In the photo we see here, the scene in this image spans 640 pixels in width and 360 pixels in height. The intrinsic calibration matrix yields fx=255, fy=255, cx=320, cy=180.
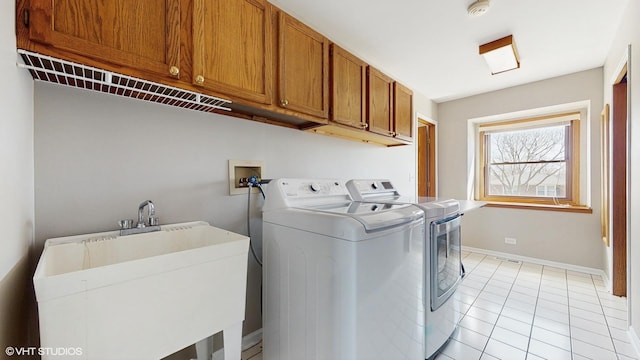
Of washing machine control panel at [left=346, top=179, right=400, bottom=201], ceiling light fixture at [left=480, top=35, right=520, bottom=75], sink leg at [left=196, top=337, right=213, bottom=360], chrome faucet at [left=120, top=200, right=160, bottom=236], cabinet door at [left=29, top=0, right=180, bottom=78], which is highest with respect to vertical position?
ceiling light fixture at [left=480, top=35, right=520, bottom=75]

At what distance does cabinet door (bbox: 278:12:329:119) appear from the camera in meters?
1.52

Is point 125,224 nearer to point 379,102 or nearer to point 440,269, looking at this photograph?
point 440,269

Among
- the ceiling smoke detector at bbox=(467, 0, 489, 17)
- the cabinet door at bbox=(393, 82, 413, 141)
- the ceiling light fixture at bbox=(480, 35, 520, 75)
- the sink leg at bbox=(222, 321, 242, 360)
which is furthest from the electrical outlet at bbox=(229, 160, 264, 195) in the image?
the ceiling light fixture at bbox=(480, 35, 520, 75)

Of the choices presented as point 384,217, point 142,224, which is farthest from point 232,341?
point 384,217

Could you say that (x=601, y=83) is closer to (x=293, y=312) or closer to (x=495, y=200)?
(x=495, y=200)

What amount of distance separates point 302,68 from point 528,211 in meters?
3.53

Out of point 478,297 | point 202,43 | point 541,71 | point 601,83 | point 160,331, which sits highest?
point 541,71

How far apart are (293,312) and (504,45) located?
2.64 m

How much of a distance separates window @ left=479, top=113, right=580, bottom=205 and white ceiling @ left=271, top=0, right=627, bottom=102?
822 millimetres

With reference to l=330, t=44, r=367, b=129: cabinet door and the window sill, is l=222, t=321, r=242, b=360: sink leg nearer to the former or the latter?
l=330, t=44, r=367, b=129: cabinet door

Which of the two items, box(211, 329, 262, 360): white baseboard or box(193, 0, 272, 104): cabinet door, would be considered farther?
box(211, 329, 262, 360): white baseboard

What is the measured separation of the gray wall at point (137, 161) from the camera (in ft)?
3.51

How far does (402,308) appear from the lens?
127 centimetres

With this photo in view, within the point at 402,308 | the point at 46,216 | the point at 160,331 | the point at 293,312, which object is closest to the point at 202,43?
the point at 46,216
